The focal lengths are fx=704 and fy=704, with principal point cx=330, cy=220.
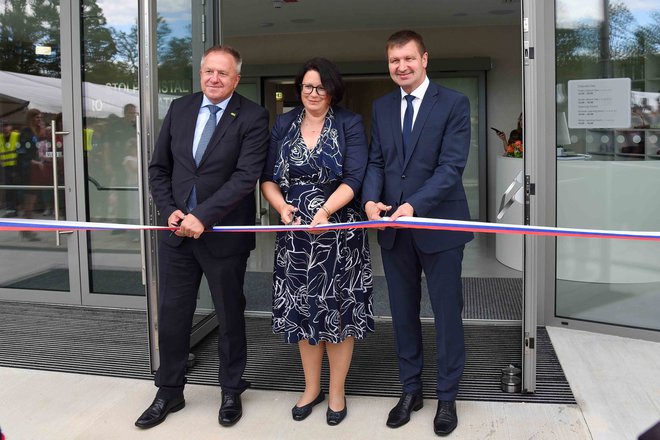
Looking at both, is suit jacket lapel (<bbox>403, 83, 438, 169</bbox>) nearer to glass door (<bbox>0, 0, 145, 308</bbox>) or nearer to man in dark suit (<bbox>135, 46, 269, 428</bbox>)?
man in dark suit (<bbox>135, 46, 269, 428</bbox>)

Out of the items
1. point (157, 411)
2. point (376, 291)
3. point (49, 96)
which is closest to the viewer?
point (157, 411)

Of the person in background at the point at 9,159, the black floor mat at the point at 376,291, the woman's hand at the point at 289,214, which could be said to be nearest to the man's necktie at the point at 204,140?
the woman's hand at the point at 289,214

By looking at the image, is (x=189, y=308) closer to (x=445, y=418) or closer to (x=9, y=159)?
(x=445, y=418)

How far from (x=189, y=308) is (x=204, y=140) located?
31.0 inches

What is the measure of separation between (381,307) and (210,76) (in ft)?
8.36

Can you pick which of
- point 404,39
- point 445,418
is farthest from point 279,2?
point 445,418

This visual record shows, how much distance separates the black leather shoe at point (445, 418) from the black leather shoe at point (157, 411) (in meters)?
1.21

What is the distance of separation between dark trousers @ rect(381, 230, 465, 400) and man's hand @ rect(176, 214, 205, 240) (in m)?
0.83

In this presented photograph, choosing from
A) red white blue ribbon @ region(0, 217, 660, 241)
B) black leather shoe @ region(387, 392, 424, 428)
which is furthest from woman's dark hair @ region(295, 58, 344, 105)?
black leather shoe @ region(387, 392, 424, 428)

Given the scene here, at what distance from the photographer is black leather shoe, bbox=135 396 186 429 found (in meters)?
3.15

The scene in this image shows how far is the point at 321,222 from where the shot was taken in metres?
3.00

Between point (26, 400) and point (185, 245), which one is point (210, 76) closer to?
point (185, 245)

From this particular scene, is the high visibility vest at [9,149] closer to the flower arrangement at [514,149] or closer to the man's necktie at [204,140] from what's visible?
the man's necktie at [204,140]

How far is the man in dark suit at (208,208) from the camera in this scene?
3121mm
